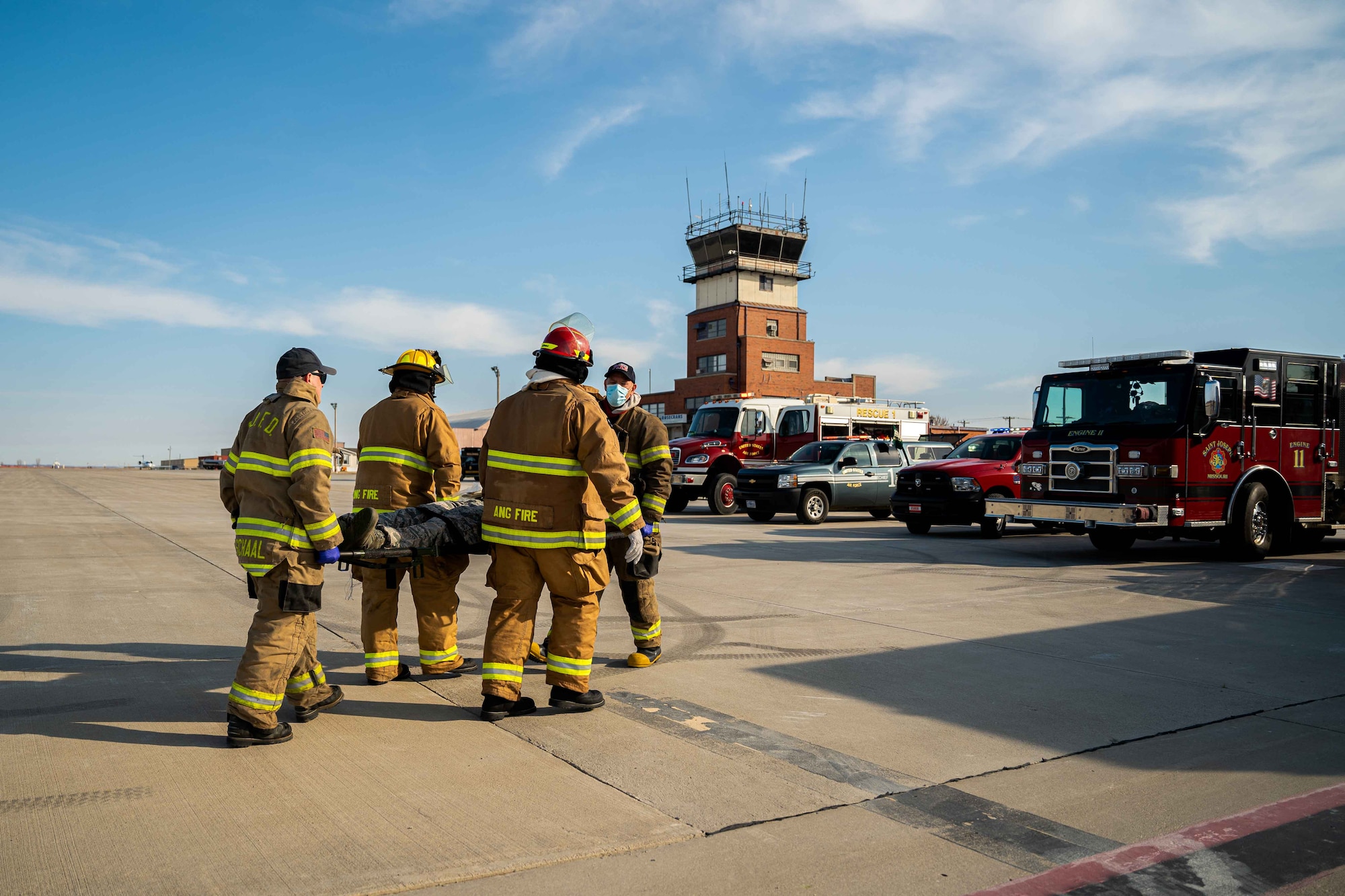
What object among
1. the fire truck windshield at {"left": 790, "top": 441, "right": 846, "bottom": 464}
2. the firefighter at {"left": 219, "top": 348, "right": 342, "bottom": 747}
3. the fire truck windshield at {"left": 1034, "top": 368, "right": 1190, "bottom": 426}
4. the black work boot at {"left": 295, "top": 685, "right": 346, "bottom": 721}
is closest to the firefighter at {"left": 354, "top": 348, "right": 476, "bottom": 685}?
the black work boot at {"left": 295, "top": 685, "right": 346, "bottom": 721}

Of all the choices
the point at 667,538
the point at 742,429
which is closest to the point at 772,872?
the point at 667,538

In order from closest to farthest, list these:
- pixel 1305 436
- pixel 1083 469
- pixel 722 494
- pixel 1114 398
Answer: pixel 1083 469 → pixel 1114 398 → pixel 1305 436 → pixel 722 494

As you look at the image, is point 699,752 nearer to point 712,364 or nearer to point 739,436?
point 739,436

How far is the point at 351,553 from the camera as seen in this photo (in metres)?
4.82

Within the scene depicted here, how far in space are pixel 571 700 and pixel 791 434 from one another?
1817 cm

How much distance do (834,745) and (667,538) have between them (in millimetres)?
10999

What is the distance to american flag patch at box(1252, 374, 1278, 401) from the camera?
41.1 ft

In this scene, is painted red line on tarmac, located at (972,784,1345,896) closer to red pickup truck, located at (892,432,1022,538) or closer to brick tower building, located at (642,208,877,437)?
red pickup truck, located at (892,432,1022,538)

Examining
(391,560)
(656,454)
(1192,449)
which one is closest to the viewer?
(391,560)

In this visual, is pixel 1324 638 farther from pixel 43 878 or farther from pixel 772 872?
pixel 43 878

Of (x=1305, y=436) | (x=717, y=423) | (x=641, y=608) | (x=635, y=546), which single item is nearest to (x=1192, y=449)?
(x=1305, y=436)

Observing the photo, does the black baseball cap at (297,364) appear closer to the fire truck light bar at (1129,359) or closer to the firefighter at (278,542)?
the firefighter at (278,542)

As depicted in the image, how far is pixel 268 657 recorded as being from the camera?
4.50 meters

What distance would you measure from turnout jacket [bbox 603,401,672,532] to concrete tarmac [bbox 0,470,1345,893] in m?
1.11
